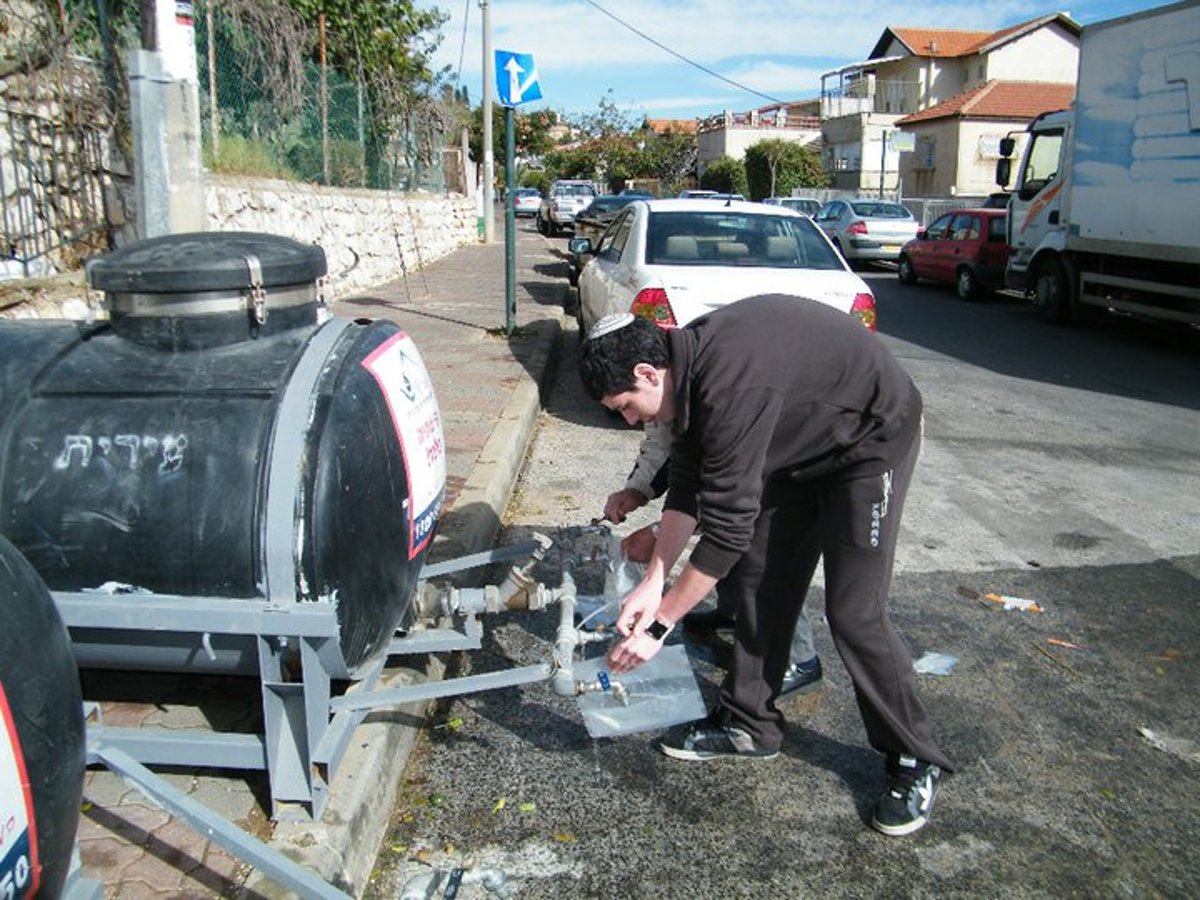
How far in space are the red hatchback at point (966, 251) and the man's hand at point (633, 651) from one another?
53.3 ft

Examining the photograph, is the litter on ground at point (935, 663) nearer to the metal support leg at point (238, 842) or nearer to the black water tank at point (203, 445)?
the black water tank at point (203, 445)

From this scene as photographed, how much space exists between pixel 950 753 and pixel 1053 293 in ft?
41.0

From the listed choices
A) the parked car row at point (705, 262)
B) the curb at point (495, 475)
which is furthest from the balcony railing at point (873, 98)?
the curb at point (495, 475)

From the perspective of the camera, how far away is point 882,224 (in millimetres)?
22984

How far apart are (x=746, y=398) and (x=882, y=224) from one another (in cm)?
2183

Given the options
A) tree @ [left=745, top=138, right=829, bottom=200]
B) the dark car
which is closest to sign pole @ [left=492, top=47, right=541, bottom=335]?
the dark car

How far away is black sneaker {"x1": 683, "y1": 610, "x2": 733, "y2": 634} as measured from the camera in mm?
4281

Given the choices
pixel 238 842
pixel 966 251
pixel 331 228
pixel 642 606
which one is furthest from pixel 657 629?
pixel 966 251

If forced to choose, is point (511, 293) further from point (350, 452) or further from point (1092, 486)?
point (350, 452)

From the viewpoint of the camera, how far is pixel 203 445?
2570 millimetres

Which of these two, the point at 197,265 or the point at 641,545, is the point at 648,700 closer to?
the point at 641,545

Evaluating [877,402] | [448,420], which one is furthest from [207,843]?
[448,420]

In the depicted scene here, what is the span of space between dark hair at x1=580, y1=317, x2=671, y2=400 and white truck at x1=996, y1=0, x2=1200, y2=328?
1069 centimetres

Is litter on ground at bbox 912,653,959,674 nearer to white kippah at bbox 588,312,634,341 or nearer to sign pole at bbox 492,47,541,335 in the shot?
white kippah at bbox 588,312,634,341
